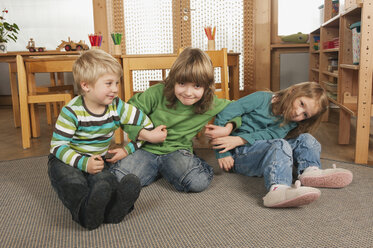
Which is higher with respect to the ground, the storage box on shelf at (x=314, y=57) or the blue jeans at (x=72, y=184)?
the storage box on shelf at (x=314, y=57)

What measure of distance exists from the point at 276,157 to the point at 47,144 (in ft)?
5.46

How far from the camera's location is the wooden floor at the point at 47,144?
1985 mm

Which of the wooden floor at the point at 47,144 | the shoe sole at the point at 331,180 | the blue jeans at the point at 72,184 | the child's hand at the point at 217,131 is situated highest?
the child's hand at the point at 217,131

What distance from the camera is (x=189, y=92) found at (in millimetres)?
1365

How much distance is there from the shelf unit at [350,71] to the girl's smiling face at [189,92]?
0.85 metres

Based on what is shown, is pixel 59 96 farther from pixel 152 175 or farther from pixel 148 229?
pixel 148 229

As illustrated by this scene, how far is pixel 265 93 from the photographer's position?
5.22ft

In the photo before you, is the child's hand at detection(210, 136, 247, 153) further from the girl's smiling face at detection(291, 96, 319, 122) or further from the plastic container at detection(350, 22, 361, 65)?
the plastic container at detection(350, 22, 361, 65)

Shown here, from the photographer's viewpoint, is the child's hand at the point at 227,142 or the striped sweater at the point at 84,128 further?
the child's hand at the point at 227,142

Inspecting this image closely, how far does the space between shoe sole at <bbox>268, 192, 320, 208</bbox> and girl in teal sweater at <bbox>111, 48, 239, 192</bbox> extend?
0.33 m

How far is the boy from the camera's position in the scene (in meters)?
1.06

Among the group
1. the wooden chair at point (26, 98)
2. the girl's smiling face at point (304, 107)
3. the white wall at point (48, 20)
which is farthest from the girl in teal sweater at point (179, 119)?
the white wall at point (48, 20)

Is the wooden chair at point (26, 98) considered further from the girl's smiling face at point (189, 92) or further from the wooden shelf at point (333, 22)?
the wooden shelf at point (333, 22)

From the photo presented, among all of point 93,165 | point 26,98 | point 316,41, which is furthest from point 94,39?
point 316,41
